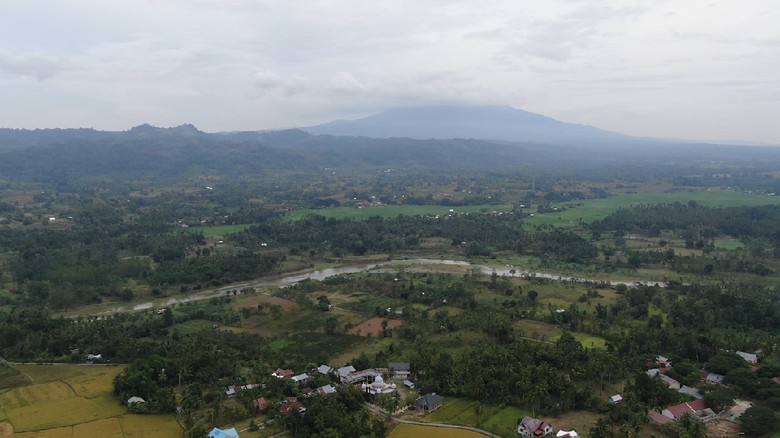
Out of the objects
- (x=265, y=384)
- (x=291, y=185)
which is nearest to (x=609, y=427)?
(x=265, y=384)

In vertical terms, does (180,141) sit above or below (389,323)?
above

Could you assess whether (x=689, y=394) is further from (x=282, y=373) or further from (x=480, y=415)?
(x=282, y=373)

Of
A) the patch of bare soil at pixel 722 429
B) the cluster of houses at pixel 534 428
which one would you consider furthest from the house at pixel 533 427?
the patch of bare soil at pixel 722 429

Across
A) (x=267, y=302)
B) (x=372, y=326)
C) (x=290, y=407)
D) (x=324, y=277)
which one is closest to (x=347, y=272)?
(x=324, y=277)

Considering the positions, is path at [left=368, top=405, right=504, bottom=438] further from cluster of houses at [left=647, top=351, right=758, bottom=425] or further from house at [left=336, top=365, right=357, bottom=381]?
cluster of houses at [left=647, top=351, right=758, bottom=425]

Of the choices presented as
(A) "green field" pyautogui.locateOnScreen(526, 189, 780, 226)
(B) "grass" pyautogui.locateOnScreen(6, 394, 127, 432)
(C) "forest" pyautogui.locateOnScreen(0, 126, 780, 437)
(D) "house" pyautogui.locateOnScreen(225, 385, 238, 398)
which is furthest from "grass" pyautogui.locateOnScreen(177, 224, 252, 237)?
(D) "house" pyautogui.locateOnScreen(225, 385, 238, 398)

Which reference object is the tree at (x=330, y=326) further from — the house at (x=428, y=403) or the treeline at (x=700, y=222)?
the treeline at (x=700, y=222)

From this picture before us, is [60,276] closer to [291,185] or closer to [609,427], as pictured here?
[609,427]
